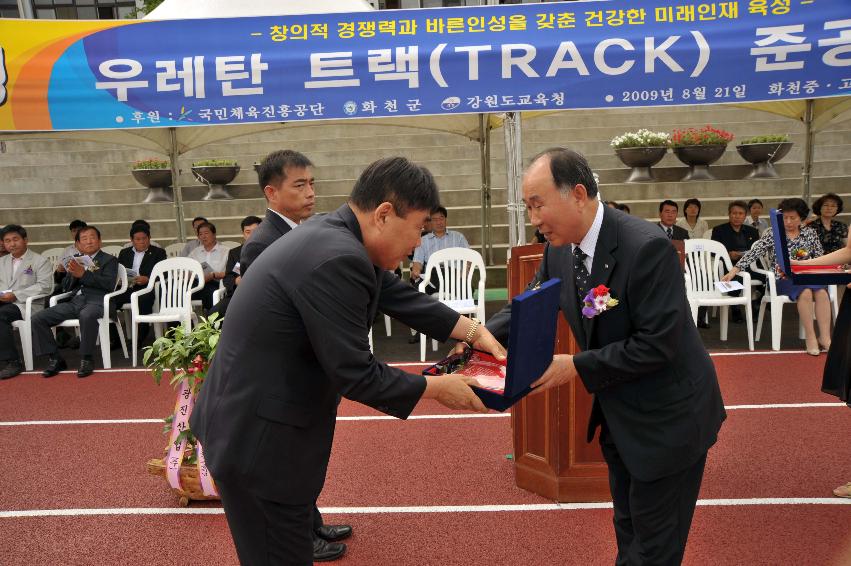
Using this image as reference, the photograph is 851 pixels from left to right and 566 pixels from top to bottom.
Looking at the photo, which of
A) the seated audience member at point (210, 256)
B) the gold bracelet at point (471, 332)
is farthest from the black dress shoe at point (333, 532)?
the seated audience member at point (210, 256)

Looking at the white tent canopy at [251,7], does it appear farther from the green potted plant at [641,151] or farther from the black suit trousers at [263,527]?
the green potted plant at [641,151]

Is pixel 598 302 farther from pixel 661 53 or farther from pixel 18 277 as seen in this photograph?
pixel 18 277

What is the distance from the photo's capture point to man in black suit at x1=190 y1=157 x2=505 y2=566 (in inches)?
71.5

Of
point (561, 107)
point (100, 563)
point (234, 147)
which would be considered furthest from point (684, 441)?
point (234, 147)

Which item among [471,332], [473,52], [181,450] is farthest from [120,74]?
[471,332]

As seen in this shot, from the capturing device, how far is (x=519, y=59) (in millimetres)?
5496

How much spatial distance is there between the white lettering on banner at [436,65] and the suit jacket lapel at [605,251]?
3.67 metres

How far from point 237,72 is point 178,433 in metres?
2.99

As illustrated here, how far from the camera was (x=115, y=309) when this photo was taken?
7504mm

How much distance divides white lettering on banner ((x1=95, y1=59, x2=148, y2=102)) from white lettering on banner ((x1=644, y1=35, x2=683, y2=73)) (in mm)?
3915

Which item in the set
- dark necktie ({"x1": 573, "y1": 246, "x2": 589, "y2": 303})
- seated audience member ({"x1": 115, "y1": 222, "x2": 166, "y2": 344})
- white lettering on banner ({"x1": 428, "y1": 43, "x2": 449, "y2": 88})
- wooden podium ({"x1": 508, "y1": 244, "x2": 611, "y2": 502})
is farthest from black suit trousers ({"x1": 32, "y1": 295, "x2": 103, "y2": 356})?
dark necktie ({"x1": 573, "y1": 246, "x2": 589, "y2": 303})

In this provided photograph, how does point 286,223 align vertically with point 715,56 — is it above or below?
below

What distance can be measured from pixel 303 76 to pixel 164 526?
348 cm

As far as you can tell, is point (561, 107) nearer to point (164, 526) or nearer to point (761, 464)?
point (761, 464)
